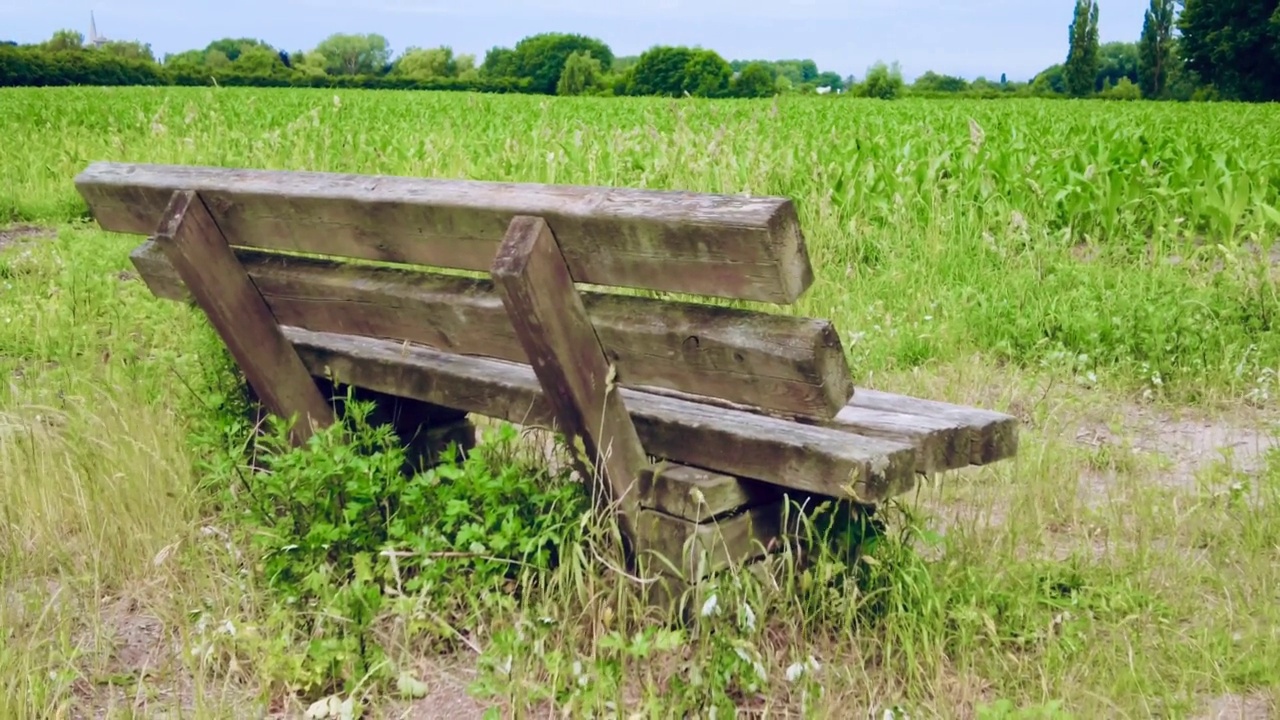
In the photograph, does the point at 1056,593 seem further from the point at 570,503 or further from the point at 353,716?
the point at 353,716

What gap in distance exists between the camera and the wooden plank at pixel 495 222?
1987 millimetres

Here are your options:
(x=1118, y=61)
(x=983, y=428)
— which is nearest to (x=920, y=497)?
(x=983, y=428)

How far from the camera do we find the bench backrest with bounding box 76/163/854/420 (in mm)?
2033

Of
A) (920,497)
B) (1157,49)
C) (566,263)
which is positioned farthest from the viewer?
(1157,49)

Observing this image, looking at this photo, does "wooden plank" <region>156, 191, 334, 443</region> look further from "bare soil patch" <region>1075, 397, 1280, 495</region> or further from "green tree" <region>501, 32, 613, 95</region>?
"green tree" <region>501, 32, 613, 95</region>

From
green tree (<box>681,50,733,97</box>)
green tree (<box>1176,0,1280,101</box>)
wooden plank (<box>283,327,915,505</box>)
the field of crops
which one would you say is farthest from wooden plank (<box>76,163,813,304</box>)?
green tree (<box>681,50,733,97</box>)

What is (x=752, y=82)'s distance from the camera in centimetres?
5603

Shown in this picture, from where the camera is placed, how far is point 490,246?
2.40m

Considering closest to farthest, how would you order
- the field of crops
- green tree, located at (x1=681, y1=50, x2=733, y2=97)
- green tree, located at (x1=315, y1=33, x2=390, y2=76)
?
the field of crops < green tree, located at (x1=681, y1=50, x2=733, y2=97) < green tree, located at (x1=315, y1=33, x2=390, y2=76)

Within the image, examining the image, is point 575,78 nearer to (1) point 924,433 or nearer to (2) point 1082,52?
(2) point 1082,52

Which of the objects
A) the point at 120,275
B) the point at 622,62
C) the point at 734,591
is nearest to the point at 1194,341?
the point at 734,591

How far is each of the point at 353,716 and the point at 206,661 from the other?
14.8 inches

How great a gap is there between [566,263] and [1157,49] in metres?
79.6

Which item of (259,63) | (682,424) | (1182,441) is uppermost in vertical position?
(259,63)
